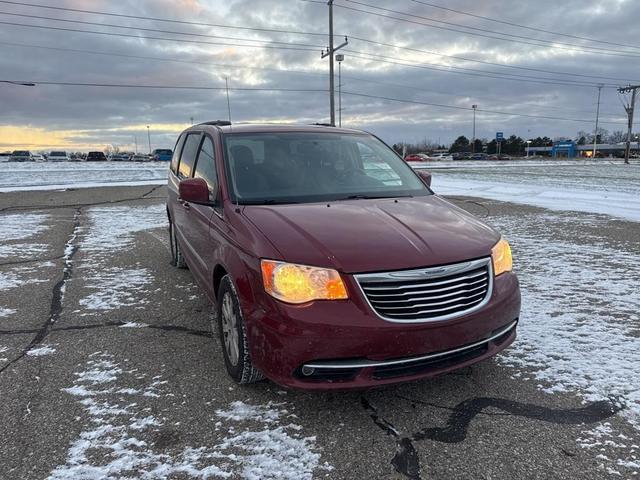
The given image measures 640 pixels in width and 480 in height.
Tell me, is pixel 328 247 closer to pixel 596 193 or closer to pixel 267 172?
pixel 267 172

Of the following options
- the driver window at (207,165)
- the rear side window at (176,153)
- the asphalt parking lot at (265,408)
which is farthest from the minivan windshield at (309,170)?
the rear side window at (176,153)

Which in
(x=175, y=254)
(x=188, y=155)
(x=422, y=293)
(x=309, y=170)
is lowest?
(x=175, y=254)

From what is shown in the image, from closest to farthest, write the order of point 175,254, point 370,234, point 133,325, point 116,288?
point 370,234, point 133,325, point 116,288, point 175,254

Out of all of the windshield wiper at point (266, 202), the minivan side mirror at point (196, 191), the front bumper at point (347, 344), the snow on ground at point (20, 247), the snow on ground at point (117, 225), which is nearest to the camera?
the front bumper at point (347, 344)

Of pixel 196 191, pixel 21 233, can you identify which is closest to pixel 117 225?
pixel 21 233

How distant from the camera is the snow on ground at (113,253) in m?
5.13

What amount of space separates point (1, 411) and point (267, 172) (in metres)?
2.36

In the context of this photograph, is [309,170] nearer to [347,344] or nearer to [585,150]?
[347,344]

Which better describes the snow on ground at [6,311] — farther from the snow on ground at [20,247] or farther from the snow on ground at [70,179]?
the snow on ground at [70,179]

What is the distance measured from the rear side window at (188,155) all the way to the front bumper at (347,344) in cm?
256

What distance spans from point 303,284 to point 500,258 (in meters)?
1.36

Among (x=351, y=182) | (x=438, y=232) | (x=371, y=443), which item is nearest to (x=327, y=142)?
(x=351, y=182)

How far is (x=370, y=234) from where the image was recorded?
2.95 meters

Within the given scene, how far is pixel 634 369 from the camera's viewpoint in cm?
341
